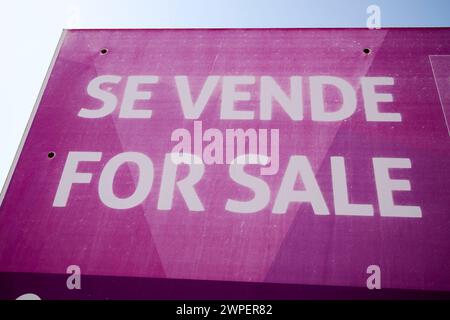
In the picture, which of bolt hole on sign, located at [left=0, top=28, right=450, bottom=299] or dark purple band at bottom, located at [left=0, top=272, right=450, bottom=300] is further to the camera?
bolt hole on sign, located at [left=0, top=28, right=450, bottom=299]

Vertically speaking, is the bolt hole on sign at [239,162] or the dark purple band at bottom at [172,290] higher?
the bolt hole on sign at [239,162]

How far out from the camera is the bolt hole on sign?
9.34 ft

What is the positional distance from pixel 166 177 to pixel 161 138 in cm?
42

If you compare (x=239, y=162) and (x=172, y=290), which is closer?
(x=172, y=290)

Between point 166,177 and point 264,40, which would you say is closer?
point 166,177

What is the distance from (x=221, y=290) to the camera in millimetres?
2719

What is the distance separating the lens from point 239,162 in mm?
3287

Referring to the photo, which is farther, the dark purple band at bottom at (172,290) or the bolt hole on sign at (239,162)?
the bolt hole on sign at (239,162)

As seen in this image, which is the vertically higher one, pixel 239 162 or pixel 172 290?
pixel 239 162

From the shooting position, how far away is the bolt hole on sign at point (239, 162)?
9.34 ft

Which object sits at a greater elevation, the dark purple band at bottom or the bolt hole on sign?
the bolt hole on sign
